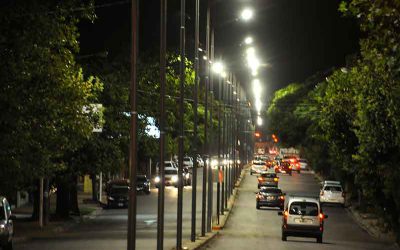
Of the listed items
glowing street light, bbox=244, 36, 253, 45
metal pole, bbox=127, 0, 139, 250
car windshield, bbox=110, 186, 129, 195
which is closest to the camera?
metal pole, bbox=127, 0, 139, 250

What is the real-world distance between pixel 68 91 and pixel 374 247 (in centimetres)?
1630

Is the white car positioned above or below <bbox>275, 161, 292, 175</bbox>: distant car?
below

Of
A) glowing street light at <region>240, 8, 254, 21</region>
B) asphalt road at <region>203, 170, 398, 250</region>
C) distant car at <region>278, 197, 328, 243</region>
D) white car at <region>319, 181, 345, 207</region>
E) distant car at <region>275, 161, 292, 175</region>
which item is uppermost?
glowing street light at <region>240, 8, 254, 21</region>

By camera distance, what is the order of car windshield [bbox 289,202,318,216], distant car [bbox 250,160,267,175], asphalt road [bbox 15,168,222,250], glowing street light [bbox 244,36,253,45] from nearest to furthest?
asphalt road [bbox 15,168,222,250]
car windshield [bbox 289,202,318,216]
glowing street light [bbox 244,36,253,45]
distant car [bbox 250,160,267,175]

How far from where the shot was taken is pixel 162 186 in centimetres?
2588

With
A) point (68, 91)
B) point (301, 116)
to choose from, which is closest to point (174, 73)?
point (68, 91)

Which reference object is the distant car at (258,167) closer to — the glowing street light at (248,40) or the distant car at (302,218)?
the glowing street light at (248,40)

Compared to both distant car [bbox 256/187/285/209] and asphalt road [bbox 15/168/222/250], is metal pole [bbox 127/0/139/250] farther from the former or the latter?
distant car [bbox 256/187/285/209]

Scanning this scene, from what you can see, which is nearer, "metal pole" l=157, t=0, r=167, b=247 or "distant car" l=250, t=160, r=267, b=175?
"metal pole" l=157, t=0, r=167, b=247

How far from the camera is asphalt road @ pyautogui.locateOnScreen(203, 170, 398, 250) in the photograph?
3753 cm

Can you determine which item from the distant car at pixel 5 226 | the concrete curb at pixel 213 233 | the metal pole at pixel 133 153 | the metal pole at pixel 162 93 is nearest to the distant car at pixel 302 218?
the concrete curb at pixel 213 233

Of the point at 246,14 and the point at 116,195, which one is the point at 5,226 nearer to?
the point at 246,14

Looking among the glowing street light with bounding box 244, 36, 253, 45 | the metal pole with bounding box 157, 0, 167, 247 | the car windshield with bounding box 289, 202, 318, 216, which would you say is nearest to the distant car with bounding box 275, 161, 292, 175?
the glowing street light with bounding box 244, 36, 253, 45

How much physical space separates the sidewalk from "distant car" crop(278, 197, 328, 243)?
9.72 metres
